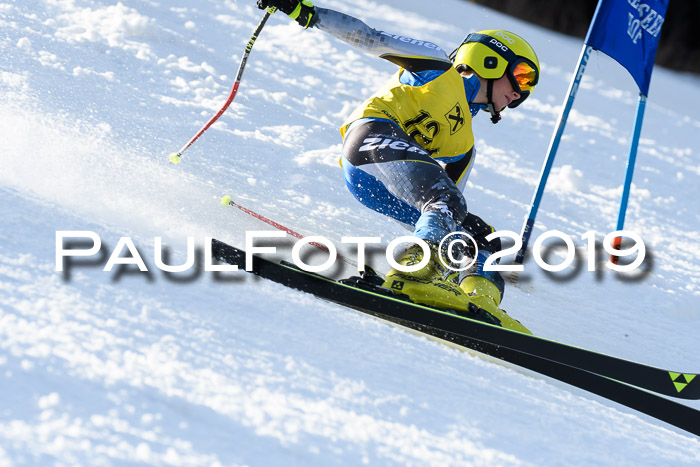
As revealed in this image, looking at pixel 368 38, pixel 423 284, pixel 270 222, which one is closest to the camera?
pixel 423 284

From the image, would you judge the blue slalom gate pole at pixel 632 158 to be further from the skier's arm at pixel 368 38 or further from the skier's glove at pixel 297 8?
the skier's glove at pixel 297 8

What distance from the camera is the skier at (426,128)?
272 cm

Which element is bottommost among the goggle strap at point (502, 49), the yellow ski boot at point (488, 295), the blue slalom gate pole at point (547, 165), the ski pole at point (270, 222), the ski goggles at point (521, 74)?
the yellow ski boot at point (488, 295)

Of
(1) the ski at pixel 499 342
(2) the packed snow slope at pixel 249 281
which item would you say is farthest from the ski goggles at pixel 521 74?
(1) the ski at pixel 499 342

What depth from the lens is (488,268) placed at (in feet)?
10.5

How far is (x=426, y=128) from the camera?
312cm

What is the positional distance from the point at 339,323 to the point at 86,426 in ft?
3.33

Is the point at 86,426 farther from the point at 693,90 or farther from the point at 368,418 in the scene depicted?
the point at 693,90

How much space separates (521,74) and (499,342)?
1.37 m

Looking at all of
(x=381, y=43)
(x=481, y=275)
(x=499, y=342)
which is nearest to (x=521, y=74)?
(x=381, y=43)

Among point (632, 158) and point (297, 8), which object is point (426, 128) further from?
point (632, 158)

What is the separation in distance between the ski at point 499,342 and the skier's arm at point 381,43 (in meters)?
1.04

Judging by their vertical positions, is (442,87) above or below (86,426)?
above

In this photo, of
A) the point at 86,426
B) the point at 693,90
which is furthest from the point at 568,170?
the point at 693,90
